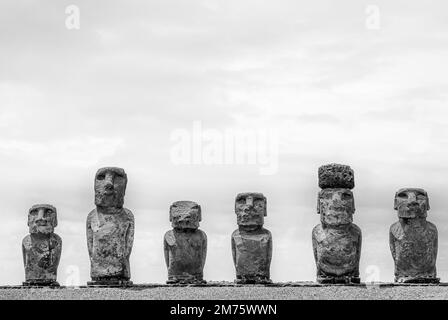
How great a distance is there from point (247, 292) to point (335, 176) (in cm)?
356

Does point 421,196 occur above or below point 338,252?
above

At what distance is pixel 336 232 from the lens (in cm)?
2255

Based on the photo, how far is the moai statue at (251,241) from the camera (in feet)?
75.8

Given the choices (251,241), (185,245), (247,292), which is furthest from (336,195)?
(185,245)

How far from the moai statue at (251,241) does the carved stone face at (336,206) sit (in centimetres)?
149

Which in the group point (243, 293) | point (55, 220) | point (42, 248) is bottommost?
point (243, 293)

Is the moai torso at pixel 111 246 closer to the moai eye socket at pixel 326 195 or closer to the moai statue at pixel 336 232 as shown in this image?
the moai statue at pixel 336 232

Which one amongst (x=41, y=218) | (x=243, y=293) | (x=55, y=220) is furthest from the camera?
(x=55, y=220)

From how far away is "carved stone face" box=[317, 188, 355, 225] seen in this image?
2245cm

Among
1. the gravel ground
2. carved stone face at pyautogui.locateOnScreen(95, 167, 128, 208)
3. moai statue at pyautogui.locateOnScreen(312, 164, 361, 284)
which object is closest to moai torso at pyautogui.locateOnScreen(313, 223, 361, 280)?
moai statue at pyautogui.locateOnScreen(312, 164, 361, 284)

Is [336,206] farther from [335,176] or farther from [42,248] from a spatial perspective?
[42,248]

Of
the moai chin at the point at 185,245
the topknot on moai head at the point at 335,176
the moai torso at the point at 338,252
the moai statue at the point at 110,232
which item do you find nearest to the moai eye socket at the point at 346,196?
the topknot on moai head at the point at 335,176
